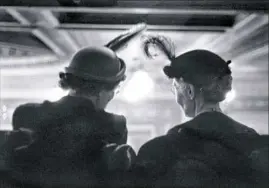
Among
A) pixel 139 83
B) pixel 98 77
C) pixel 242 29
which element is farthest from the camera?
pixel 139 83

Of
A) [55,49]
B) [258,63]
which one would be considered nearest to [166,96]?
[258,63]

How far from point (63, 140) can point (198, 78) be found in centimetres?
63

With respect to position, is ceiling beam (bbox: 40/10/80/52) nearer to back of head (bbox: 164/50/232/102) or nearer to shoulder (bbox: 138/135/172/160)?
back of head (bbox: 164/50/232/102)

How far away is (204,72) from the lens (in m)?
1.38

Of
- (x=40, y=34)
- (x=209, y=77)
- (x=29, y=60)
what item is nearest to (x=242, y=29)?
(x=40, y=34)

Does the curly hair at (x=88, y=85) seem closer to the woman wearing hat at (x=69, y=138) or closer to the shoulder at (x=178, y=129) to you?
the woman wearing hat at (x=69, y=138)

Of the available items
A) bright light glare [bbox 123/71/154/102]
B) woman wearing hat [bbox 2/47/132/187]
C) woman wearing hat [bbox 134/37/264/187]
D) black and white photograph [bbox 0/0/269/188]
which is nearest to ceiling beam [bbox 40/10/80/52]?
bright light glare [bbox 123/71/154/102]

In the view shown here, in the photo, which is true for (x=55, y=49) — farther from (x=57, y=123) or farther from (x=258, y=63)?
(x=258, y=63)

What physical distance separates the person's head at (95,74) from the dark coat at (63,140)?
109 millimetres

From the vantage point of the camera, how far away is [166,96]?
855 centimetres

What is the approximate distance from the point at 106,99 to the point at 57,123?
25 centimetres

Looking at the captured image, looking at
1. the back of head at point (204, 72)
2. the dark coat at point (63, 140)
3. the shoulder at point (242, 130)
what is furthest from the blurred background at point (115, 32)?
the shoulder at point (242, 130)

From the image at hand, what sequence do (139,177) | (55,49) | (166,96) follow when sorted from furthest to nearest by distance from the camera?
(166,96) → (55,49) → (139,177)

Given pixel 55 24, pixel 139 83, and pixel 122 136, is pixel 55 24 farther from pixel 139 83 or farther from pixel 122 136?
pixel 122 136
